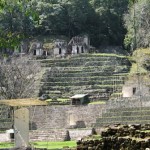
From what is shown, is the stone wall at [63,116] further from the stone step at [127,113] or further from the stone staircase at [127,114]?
the stone step at [127,113]

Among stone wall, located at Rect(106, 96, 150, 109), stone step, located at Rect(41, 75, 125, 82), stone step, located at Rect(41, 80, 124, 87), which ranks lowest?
stone wall, located at Rect(106, 96, 150, 109)

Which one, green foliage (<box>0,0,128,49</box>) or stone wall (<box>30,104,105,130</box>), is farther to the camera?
green foliage (<box>0,0,128,49</box>)

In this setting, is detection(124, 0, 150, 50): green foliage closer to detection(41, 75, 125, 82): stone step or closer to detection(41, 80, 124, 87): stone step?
detection(41, 75, 125, 82): stone step

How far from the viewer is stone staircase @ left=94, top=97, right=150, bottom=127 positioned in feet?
137

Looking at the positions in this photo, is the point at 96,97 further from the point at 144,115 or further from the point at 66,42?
the point at 66,42

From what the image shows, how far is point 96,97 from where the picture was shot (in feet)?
184

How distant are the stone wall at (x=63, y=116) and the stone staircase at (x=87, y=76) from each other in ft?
16.2

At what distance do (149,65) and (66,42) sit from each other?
17022 mm

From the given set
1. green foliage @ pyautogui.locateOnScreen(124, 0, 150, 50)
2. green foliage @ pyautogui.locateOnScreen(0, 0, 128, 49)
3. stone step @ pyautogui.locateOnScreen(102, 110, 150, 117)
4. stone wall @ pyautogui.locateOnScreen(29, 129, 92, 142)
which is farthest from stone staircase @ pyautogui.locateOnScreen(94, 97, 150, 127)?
green foliage @ pyautogui.locateOnScreen(0, 0, 128, 49)

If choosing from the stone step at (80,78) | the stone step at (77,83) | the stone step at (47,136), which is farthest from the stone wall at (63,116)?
the stone step at (80,78)

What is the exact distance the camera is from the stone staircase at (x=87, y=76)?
58291 mm

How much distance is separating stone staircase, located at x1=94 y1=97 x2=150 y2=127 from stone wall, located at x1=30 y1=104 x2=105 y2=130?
2240 millimetres

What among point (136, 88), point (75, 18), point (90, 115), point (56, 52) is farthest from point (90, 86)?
point (75, 18)

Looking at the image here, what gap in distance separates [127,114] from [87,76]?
18.1 m
